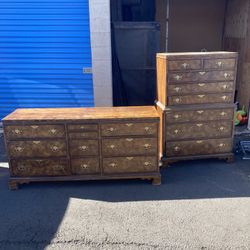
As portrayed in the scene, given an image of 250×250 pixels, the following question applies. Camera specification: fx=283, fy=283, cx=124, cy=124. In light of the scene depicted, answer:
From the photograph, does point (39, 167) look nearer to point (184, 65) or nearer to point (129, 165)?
point (129, 165)

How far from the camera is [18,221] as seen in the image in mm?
2916

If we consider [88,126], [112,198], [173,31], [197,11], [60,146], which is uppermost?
[197,11]

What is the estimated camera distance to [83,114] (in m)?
3.51

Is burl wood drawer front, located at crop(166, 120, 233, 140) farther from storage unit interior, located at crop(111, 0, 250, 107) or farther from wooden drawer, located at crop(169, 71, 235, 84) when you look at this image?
storage unit interior, located at crop(111, 0, 250, 107)

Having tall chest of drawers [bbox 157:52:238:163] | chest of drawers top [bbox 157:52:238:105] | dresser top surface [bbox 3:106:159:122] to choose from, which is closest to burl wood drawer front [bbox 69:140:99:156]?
dresser top surface [bbox 3:106:159:122]

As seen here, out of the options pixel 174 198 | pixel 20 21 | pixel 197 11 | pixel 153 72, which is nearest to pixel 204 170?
pixel 174 198

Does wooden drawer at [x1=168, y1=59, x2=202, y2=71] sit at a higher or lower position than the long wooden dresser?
higher

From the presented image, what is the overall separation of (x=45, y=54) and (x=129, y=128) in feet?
8.60

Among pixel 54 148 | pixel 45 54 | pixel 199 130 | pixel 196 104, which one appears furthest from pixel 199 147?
pixel 45 54

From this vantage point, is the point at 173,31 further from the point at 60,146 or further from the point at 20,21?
the point at 60,146

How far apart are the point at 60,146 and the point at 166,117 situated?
1.44 m

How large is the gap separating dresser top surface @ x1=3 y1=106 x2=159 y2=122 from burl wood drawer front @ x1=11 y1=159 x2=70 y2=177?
53cm

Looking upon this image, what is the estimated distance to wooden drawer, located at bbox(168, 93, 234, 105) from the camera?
3.80m

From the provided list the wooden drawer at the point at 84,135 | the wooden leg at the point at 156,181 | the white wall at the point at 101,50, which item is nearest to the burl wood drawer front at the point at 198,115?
the wooden leg at the point at 156,181
